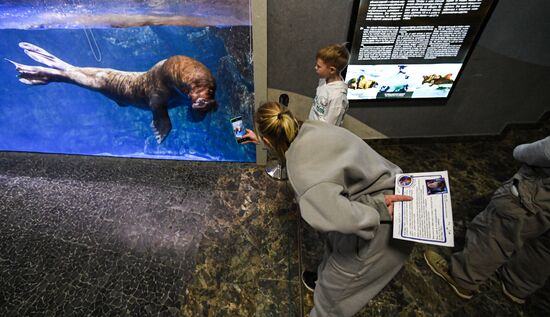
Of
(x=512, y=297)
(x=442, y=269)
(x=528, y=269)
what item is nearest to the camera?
(x=528, y=269)

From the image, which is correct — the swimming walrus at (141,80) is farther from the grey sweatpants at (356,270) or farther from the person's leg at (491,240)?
the person's leg at (491,240)

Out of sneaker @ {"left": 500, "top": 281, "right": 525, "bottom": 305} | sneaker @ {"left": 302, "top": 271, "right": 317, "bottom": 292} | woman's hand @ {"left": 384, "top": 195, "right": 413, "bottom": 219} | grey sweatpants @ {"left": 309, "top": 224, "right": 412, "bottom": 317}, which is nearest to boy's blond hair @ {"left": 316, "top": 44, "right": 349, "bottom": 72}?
woman's hand @ {"left": 384, "top": 195, "right": 413, "bottom": 219}

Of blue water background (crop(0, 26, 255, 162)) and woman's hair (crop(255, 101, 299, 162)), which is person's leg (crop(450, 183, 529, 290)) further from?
blue water background (crop(0, 26, 255, 162))

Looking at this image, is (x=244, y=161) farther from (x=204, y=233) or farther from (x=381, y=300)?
(x=381, y=300)

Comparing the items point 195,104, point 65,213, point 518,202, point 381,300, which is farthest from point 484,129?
point 65,213

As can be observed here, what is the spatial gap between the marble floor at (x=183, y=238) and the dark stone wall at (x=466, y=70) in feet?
0.83

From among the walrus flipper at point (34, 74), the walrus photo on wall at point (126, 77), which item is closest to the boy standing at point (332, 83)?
the walrus photo on wall at point (126, 77)

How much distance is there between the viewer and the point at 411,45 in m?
2.43

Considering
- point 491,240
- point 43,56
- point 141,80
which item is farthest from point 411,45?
point 43,56

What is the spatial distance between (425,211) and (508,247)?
0.94 meters

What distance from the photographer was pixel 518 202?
1580 millimetres

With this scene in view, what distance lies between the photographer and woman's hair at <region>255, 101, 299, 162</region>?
122 centimetres

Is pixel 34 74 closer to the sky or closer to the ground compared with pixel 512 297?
closer to the sky

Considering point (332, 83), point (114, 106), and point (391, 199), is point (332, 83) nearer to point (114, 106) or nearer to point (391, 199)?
point (391, 199)
